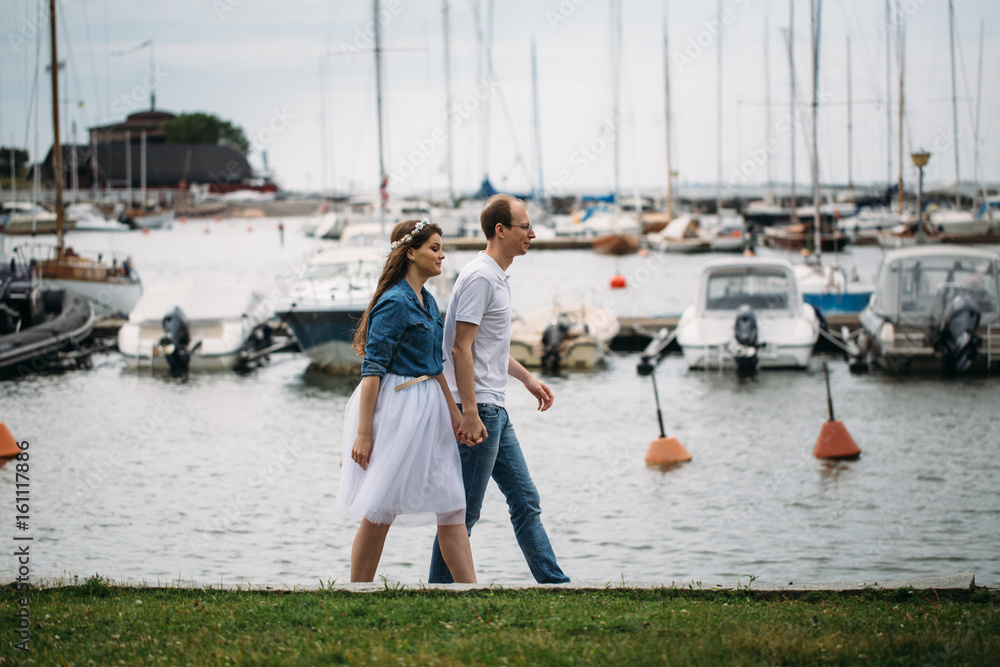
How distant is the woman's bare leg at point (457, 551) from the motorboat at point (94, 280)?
82.1 feet

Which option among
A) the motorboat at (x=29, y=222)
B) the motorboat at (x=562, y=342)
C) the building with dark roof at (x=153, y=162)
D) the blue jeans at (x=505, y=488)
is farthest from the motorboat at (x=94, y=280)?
the building with dark roof at (x=153, y=162)

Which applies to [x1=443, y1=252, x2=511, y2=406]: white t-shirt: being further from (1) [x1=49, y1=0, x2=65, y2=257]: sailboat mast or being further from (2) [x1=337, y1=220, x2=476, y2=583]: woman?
(1) [x1=49, y1=0, x2=65, y2=257]: sailboat mast

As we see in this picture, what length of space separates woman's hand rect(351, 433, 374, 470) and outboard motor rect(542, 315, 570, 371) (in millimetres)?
16563

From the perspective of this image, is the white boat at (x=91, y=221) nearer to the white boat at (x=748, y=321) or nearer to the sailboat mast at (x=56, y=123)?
the sailboat mast at (x=56, y=123)

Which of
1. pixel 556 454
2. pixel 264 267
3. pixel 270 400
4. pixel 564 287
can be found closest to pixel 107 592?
pixel 556 454

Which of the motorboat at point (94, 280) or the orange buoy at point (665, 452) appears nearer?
the orange buoy at point (665, 452)

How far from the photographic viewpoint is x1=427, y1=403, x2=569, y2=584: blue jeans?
5668 mm

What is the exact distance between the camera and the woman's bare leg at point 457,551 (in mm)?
5648

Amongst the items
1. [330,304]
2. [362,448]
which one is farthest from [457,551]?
[330,304]

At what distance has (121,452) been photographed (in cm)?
1425

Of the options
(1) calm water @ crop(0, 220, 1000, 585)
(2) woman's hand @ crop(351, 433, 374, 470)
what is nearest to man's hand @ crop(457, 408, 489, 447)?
(2) woman's hand @ crop(351, 433, 374, 470)

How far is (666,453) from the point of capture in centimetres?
A: 1287

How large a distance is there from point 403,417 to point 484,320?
723 millimetres

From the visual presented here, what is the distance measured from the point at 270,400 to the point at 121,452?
484cm
